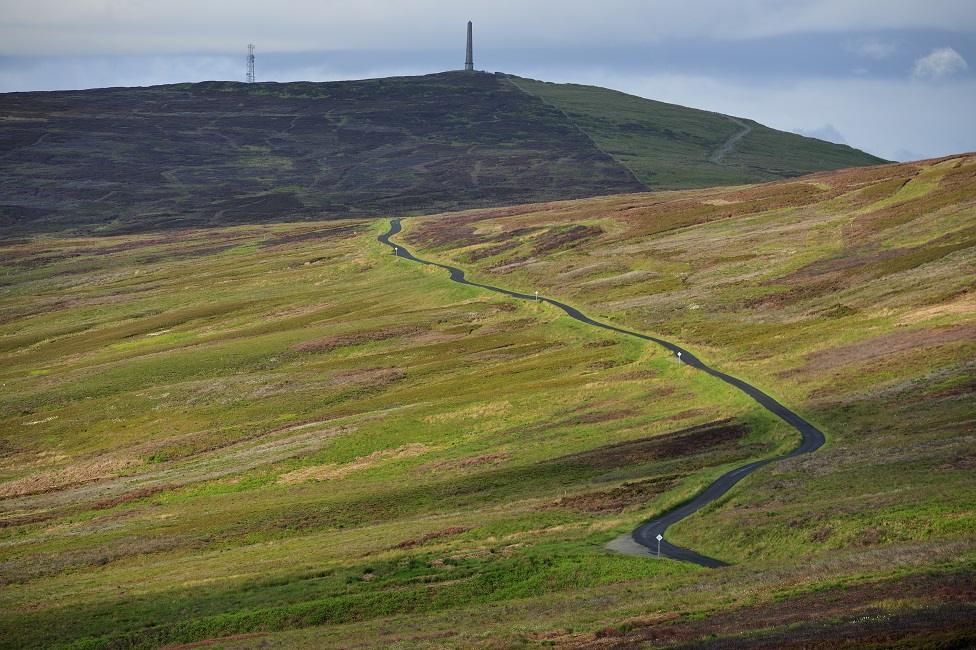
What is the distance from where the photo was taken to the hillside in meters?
43.7

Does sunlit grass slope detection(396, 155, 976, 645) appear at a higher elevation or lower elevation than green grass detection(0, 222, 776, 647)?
higher

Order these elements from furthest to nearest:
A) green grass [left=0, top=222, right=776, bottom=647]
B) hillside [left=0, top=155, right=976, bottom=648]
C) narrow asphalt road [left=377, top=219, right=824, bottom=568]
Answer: narrow asphalt road [left=377, top=219, right=824, bottom=568], green grass [left=0, top=222, right=776, bottom=647], hillside [left=0, top=155, right=976, bottom=648]

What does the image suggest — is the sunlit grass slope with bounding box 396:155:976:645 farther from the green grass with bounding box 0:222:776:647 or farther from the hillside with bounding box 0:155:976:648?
the green grass with bounding box 0:222:776:647

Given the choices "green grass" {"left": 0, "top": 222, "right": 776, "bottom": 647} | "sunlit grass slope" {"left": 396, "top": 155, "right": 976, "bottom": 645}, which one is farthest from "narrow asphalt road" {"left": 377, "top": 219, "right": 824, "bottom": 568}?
"green grass" {"left": 0, "top": 222, "right": 776, "bottom": 647}

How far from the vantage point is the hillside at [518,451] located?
43.7m

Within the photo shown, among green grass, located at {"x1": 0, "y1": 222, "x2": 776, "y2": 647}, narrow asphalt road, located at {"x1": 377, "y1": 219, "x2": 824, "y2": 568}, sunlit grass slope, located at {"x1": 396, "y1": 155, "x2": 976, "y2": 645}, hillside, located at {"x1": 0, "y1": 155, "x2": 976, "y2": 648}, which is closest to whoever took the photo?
hillside, located at {"x1": 0, "y1": 155, "x2": 976, "y2": 648}

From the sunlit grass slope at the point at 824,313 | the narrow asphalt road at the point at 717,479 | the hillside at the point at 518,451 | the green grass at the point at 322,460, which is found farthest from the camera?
the narrow asphalt road at the point at 717,479

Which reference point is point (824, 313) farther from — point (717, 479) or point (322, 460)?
point (322, 460)

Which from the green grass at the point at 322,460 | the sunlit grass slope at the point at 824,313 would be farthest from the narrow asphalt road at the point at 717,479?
the green grass at the point at 322,460

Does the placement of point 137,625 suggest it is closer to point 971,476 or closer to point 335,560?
point 335,560

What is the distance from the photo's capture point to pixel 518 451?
73938 mm

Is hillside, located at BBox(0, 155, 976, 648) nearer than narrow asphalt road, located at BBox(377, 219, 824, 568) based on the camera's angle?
Yes

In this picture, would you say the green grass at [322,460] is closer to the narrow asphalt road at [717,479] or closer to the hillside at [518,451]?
the hillside at [518,451]

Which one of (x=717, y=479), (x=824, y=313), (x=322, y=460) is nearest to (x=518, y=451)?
(x=322, y=460)
